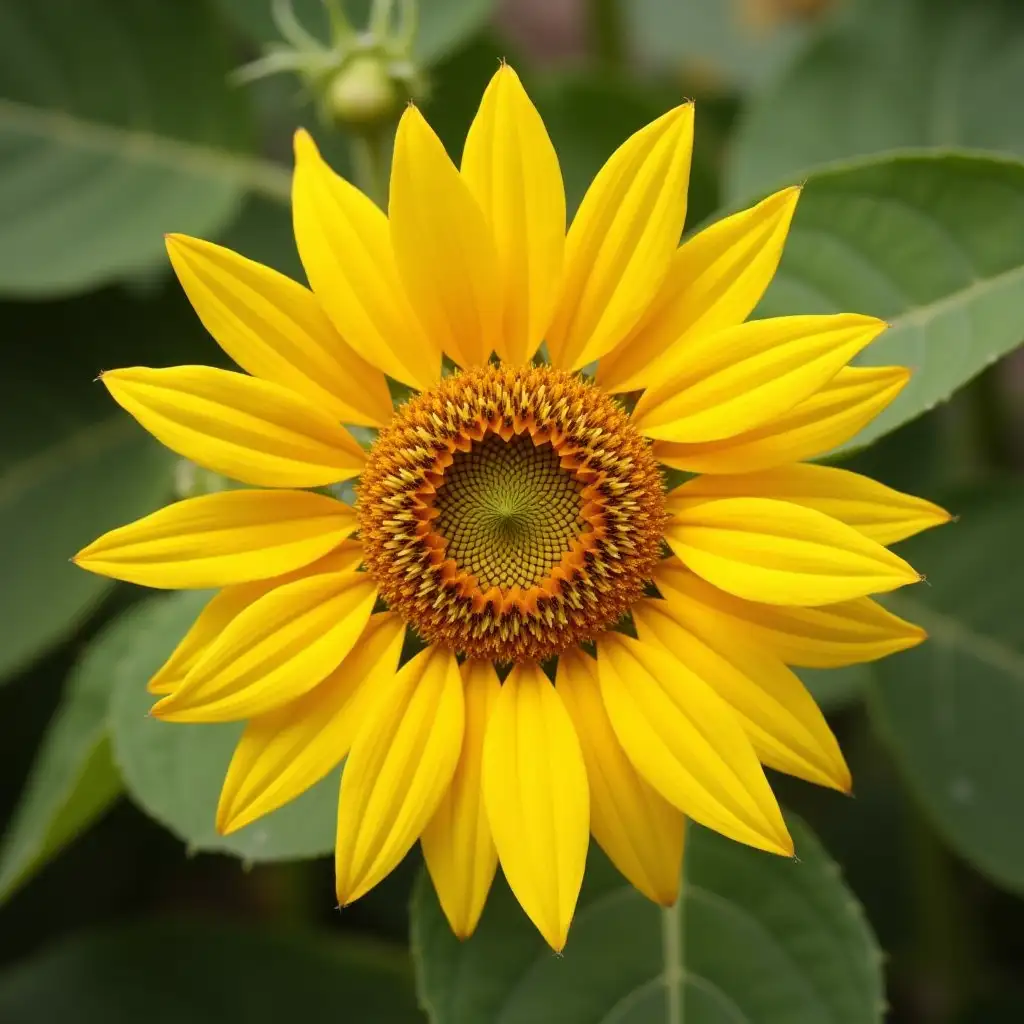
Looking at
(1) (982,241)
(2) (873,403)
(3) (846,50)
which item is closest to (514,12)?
(3) (846,50)

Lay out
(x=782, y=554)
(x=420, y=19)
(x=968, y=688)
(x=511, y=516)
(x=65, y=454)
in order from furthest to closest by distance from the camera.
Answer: (x=65, y=454) < (x=420, y=19) < (x=968, y=688) < (x=511, y=516) < (x=782, y=554)

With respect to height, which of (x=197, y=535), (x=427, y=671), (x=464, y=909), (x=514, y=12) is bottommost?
(x=464, y=909)

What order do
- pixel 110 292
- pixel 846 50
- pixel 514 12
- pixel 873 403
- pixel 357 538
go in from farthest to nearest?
1. pixel 514 12
2. pixel 110 292
3. pixel 846 50
4. pixel 357 538
5. pixel 873 403

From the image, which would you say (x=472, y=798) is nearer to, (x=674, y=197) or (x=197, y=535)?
(x=197, y=535)

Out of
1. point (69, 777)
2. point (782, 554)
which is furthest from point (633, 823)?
point (69, 777)

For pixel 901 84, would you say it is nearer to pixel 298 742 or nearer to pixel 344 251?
pixel 344 251

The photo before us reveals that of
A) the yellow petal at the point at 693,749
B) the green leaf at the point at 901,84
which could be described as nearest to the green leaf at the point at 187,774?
the yellow petal at the point at 693,749
